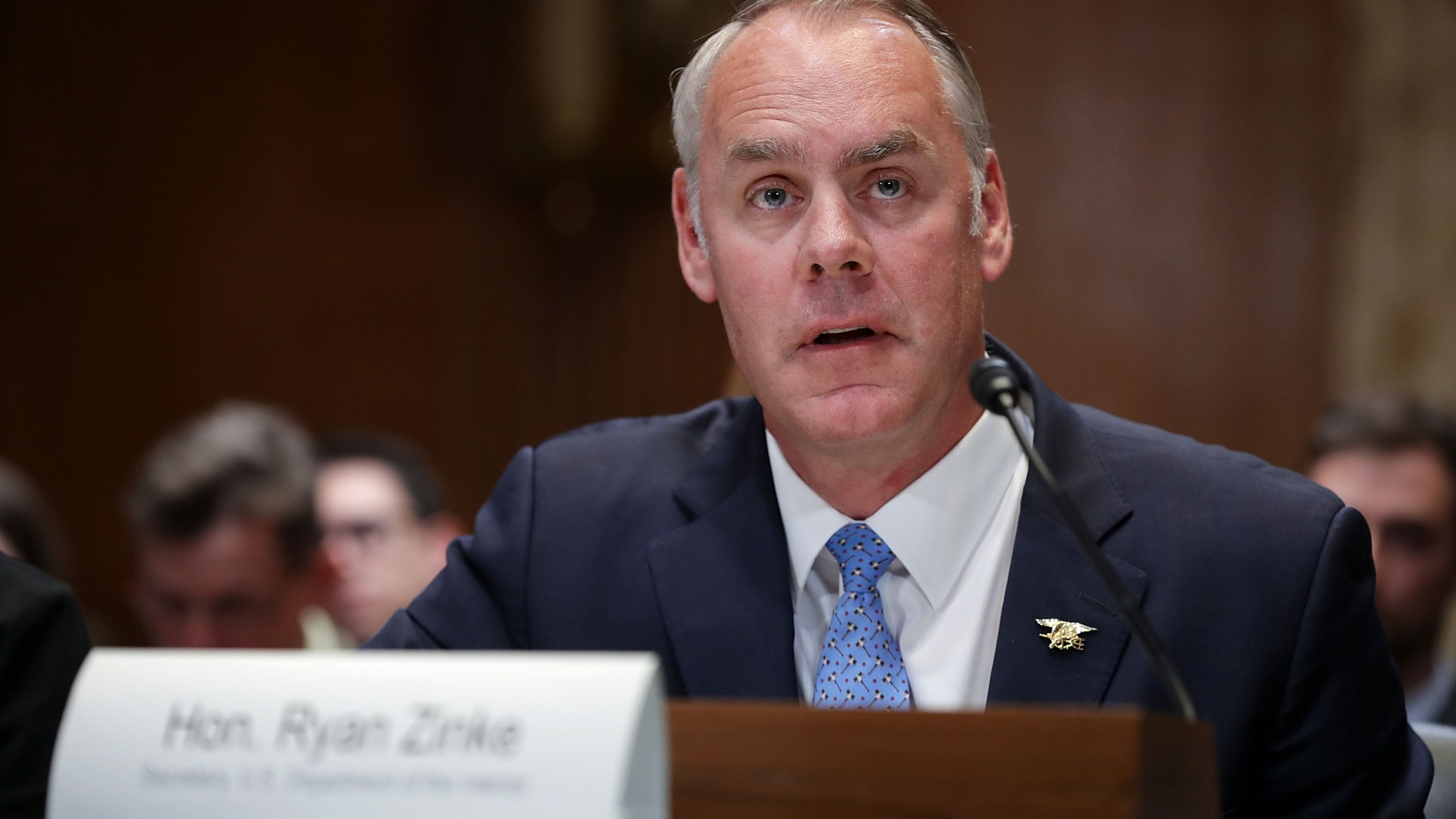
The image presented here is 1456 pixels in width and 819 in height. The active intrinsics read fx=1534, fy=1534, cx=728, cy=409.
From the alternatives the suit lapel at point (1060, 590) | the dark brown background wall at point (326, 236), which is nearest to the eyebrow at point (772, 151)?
the suit lapel at point (1060, 590)

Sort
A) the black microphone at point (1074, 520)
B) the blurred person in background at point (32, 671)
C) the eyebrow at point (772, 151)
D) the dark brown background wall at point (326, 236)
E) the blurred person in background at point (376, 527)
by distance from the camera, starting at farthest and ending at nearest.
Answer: the dark brown background wall at point (326, 236), the blurred person in background at point (376, 527), the eyebrow at point (772, 151), the blurred person in background at point (32, 671), the black microphone at point (1074, 520)

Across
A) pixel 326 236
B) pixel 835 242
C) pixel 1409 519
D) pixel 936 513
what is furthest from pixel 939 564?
pixel 326 236

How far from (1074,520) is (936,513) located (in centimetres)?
58

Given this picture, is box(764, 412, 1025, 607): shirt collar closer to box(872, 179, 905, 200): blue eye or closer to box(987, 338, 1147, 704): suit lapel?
box(987, 338, 1147, 704): suit lapel

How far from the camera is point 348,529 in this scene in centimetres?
462

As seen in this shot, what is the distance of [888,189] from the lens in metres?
2.07

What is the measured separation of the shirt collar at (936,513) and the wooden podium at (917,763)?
804 millimetres

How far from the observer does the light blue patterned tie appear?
1950mm

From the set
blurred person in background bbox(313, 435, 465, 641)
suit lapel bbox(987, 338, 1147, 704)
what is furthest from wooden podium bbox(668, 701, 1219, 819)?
blurred person in background bbox(313, 435, 465, 641)

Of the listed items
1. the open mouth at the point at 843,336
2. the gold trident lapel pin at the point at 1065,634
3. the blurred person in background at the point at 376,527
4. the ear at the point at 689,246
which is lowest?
the blurred person in background at the point at 376,527

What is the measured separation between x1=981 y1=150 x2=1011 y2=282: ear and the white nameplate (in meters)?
1.21

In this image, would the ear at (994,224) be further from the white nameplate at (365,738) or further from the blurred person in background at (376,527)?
the blurred person in background at (376,527)

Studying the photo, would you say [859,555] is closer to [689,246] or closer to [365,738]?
[689,246]

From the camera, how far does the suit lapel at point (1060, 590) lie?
1.86m
